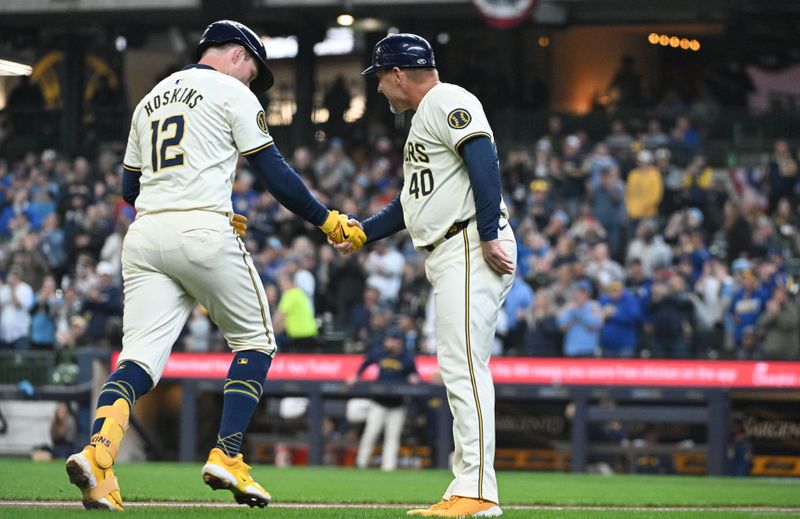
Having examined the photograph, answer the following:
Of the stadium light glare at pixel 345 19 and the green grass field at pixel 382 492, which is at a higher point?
the stadium light glare at pixel 345 19

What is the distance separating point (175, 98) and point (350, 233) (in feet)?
3.91

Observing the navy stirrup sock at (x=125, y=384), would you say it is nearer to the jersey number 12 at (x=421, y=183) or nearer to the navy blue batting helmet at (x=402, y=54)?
the jersey number 12 at (x=421, y=183)

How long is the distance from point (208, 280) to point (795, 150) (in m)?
18.0

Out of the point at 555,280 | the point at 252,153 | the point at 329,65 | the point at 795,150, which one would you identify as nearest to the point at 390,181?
the point at 555,280

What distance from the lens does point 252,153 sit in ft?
22.6

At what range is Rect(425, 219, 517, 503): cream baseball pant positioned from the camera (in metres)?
6.83

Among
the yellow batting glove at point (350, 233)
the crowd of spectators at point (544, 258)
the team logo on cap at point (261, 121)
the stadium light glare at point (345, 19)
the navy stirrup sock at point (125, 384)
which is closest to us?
the navy stirrup sock at point (125, 384)

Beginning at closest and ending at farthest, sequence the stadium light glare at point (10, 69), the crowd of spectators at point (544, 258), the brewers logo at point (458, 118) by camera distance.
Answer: the stadium light glare at point (10, 69) → the brewers logo at point (458, 118) → the crowd of spectators at point (544, 258)

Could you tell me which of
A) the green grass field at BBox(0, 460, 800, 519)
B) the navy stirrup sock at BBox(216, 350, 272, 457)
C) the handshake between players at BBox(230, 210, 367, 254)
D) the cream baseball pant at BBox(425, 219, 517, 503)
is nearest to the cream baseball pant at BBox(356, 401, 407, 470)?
the green grass field at BBox(0, 460, 800, 519)

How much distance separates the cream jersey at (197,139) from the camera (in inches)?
268

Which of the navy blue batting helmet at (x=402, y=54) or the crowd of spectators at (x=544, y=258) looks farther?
the crowd of spectators at (x=544, y=258)

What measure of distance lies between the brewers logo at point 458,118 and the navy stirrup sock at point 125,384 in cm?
193

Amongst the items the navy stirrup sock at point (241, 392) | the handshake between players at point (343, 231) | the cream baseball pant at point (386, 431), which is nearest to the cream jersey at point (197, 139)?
the handshake between players at point (343, 231)

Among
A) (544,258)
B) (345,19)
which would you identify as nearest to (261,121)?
(544,258)
